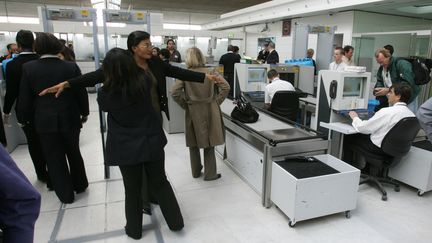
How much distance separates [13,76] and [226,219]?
235cm

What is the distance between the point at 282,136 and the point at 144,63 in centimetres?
137

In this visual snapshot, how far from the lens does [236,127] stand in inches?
129

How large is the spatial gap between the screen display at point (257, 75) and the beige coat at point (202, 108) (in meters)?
1.95

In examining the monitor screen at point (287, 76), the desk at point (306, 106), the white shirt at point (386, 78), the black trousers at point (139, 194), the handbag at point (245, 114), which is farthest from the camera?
the monitor screen at point (287, 76)

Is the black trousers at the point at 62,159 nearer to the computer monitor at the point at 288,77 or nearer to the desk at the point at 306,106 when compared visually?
the desk at the point at 306,106

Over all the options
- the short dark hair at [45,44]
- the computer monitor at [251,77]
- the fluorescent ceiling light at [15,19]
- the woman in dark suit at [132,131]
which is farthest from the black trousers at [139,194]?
the fluorescent ceiling light at [15,19]

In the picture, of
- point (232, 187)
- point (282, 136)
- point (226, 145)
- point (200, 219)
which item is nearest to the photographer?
point (200, 219)

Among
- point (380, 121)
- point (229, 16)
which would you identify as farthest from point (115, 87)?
point (229, 16)

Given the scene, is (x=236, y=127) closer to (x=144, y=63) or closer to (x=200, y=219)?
(x=200, y=219)

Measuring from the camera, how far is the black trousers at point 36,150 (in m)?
3.00

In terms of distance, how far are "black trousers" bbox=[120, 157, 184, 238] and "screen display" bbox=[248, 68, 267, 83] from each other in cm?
309

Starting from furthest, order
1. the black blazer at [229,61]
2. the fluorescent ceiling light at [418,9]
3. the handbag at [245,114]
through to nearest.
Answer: the fluorescent ceiling light at [418,9]
the black blazer at [229,61]
the handbag at [245,114]

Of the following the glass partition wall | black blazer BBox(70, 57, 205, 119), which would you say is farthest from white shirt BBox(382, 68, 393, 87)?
black blazer BBox(70, 57, 205, 119)

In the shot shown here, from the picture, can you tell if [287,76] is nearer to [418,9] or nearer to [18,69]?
[18,69]
